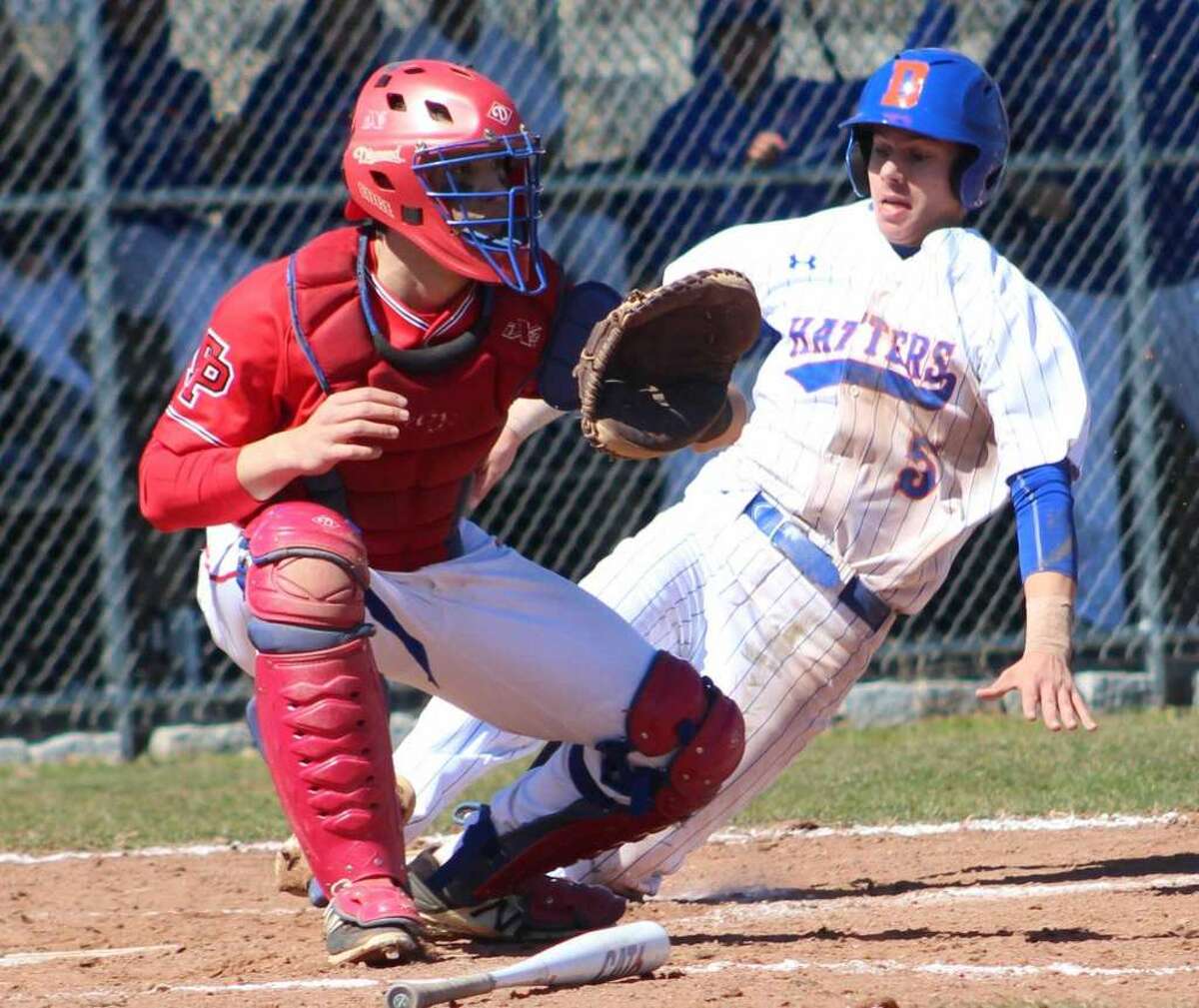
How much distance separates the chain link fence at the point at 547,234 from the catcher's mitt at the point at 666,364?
10.0 ft

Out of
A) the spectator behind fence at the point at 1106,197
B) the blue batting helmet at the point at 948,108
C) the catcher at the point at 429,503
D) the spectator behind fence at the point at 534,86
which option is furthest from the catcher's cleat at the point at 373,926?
the spectator behind fence at the point at 1106,197

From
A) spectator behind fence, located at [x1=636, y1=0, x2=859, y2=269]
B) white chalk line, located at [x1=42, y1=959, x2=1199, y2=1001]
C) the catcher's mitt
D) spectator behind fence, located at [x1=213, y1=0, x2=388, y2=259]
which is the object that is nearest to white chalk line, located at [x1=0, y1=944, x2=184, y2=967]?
white chalk line, located at [x1=42, y1=959, x2=1199, y2=1001]

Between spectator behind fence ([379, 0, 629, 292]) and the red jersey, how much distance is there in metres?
3.08

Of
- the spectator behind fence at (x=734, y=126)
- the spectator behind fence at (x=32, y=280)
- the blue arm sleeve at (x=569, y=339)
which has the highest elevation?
the spectator behind fence at (x=734, y=126)

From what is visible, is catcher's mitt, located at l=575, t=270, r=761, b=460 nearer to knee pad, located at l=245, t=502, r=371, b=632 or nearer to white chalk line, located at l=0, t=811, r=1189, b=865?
knee pad, located at l=245, t=502, r=371, b=632

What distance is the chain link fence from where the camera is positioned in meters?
6.66

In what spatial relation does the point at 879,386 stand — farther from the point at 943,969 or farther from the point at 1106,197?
the point at 1106,197

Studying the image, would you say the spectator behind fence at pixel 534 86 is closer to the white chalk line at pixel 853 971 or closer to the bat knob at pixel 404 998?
the white chalk line at pixel 853 971

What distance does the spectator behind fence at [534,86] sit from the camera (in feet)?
21.9

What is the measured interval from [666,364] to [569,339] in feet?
0.60

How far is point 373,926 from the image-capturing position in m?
3.11

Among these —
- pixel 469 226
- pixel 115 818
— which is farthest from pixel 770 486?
pixel 115 818

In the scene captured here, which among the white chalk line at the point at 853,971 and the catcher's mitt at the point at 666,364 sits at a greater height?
the catcher's mitt at the point at 666,364

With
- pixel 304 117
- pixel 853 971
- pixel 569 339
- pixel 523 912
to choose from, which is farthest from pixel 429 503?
pixel 304 117
